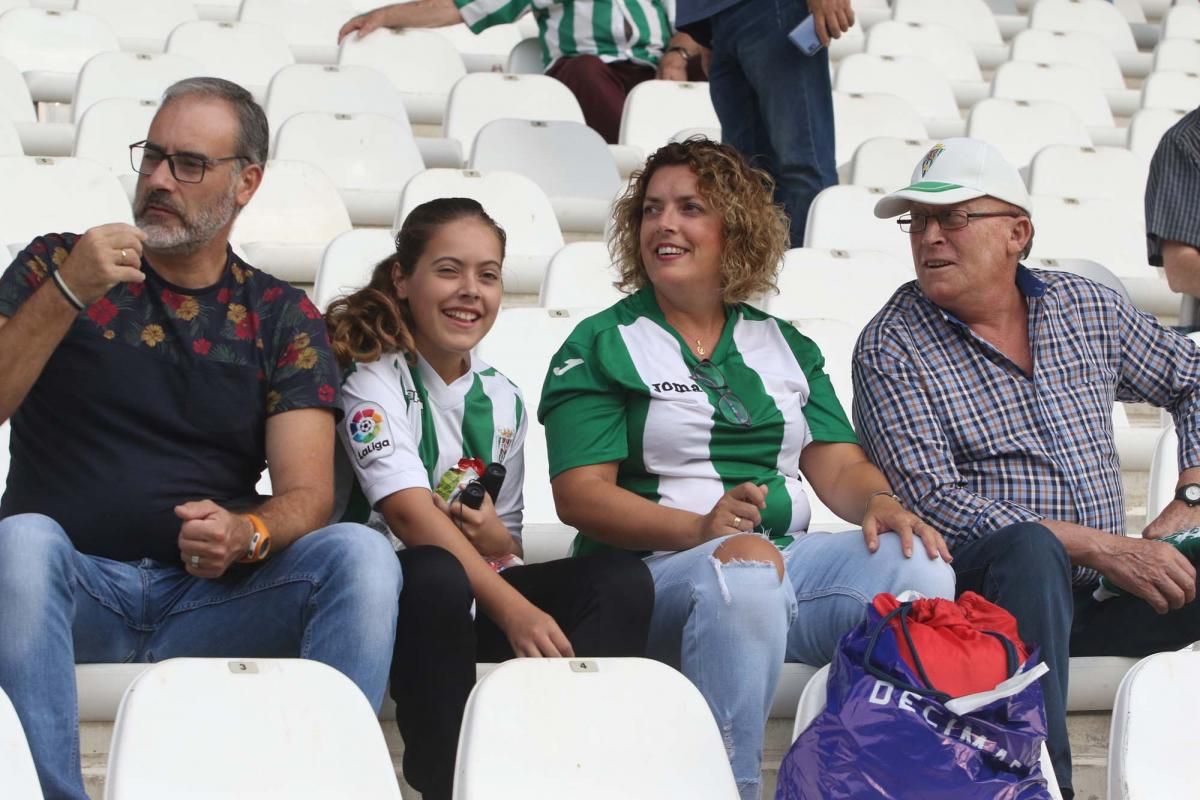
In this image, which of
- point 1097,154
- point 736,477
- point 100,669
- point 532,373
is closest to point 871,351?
point 736,477

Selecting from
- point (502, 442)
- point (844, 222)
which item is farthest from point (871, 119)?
point (502, 442)

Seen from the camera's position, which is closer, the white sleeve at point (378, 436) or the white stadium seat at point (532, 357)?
the white sleeve at point (378, 436)

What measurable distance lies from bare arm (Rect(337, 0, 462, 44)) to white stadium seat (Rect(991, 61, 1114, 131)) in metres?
1.92

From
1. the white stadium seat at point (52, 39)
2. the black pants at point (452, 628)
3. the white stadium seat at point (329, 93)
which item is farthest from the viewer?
the white stadium seat at point (52, 39)

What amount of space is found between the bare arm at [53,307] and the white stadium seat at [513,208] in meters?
1.52

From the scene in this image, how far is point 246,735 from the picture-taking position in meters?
1.79

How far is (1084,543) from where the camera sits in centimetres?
254

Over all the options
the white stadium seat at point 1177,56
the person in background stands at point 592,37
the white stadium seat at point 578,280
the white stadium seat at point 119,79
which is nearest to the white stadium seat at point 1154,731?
the white stadium seat at point 578,280

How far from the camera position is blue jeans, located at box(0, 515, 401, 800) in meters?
1.93

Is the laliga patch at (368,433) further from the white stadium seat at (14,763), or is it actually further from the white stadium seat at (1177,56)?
the white stadium seat at (1177,56)

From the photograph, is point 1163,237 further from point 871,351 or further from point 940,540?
point 940,540

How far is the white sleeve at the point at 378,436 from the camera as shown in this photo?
239 cm

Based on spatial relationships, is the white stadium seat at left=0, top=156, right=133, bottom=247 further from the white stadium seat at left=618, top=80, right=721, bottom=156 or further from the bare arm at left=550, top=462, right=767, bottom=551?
the white stadium seat at left=618, top=80, right=721, bottom=156

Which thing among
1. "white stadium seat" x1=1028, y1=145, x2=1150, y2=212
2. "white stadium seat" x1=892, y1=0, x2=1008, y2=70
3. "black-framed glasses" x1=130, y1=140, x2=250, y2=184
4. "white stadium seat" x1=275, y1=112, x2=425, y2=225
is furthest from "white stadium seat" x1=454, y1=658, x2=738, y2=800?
"white stadium seat" x1=892, y1=0, x2=1008, y2=70
